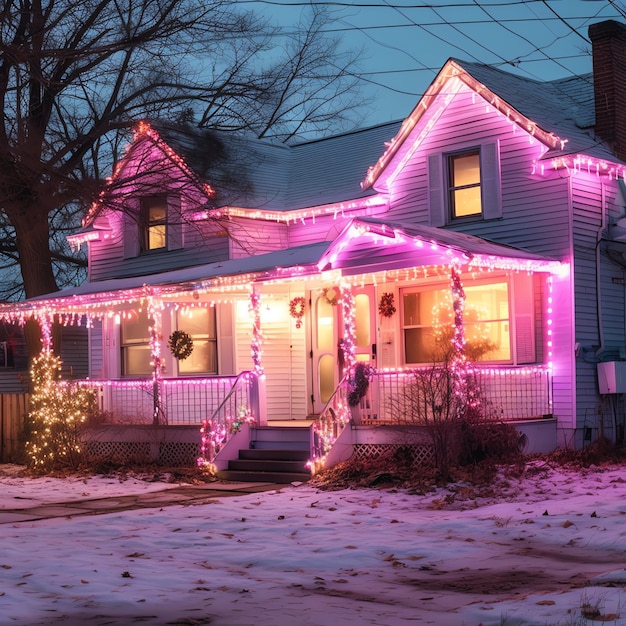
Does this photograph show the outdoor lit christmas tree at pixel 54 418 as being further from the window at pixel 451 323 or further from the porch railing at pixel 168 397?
the window at pixel 451 323

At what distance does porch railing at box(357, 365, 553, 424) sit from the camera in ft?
54.6

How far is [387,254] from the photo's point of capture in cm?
1645

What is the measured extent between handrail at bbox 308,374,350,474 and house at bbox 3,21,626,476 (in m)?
0.05

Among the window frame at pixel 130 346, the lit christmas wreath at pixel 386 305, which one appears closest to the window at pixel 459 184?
the lit christmas wreath at pixel 386 305

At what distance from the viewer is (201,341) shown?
21.3 m

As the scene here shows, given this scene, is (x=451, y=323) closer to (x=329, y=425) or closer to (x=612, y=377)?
(x=612, y=377)

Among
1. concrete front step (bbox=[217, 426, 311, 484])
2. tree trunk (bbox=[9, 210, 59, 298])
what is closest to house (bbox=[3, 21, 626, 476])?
concrete front step (bbox=[217, 426, 311, 484])

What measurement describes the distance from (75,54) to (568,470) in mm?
9953

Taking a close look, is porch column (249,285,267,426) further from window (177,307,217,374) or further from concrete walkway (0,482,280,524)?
window (177,307,217,374)

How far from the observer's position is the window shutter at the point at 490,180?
59.7ft

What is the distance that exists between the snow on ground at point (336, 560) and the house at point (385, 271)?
314 cm

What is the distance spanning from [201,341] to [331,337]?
2.76 m

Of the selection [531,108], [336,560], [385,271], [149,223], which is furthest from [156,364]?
[336,560]

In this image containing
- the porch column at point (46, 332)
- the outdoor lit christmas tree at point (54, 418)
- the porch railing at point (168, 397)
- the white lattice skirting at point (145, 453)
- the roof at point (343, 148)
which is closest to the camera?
the roof at point (343, 148)
